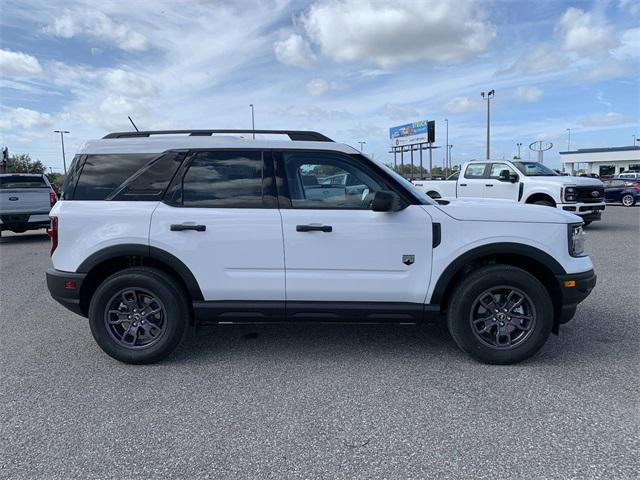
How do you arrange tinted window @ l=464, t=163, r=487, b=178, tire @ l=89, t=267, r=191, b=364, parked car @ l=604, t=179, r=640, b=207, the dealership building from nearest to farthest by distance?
tire @ l=89, t=267, r=191, b=364
tinted window @ l=464, t=163, r=487, b=178
parked car @ l=604, t=179, r=640, b=207
the dealership building

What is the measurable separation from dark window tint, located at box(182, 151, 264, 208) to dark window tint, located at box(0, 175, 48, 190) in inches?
394

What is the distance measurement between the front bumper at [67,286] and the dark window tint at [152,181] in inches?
29.0

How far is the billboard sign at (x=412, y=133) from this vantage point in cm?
4803

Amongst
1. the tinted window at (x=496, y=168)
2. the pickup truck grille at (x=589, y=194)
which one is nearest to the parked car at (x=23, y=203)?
the tinted window at (x=496, y=168)

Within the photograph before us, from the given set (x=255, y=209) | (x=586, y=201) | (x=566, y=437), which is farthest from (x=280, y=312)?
(x=586, y=201)

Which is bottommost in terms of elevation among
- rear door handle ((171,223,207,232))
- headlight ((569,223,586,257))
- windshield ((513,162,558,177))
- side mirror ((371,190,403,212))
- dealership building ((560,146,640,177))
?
headlight ((569,223,586,257))

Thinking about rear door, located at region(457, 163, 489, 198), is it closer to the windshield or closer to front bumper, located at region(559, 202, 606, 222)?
the windshield

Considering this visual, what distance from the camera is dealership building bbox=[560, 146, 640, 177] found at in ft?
240

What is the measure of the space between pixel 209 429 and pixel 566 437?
2.16 meters

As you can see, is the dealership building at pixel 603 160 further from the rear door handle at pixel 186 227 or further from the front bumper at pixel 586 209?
the rear door handle at pixel 186 227

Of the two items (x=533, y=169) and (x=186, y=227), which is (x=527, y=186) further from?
(x=186, y=227)

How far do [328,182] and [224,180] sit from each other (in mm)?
861

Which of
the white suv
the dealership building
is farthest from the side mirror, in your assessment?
the dealership building

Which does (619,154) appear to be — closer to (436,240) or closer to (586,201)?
(586,201)
